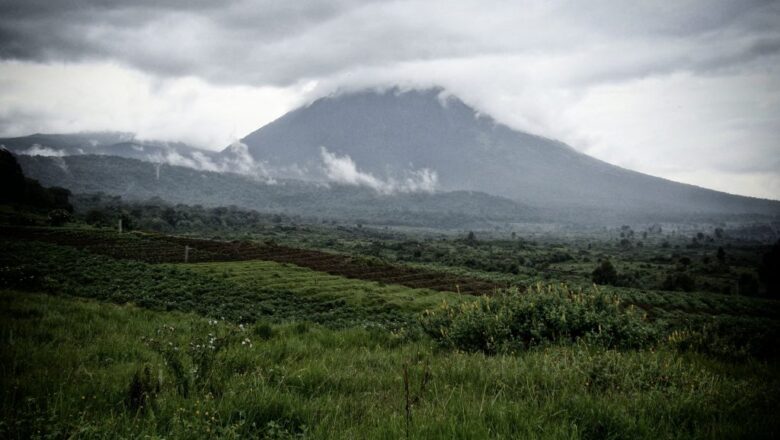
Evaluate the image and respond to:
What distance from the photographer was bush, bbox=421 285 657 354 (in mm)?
7131

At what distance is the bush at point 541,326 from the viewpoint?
23.4 ft

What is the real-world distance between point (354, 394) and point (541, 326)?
4144 millimetres

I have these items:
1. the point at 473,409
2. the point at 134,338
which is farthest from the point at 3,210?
the point at 473,409

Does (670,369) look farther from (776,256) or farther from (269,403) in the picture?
(776,256)

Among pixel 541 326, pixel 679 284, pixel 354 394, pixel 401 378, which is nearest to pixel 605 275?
pixel 679 284

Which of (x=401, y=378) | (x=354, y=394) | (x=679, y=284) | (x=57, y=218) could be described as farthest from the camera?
(x=679, y=284)

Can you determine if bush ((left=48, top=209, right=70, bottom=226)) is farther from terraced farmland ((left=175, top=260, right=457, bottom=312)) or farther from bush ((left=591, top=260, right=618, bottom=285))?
bush ((left=591, top=260, right=618, bottom=285))

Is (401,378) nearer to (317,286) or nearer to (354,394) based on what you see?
(354,394)

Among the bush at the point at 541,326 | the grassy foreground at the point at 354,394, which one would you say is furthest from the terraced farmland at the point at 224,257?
the grassy foreground at the point at 354,394

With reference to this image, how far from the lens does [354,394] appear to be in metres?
4.50

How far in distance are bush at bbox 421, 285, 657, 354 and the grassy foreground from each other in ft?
3.22

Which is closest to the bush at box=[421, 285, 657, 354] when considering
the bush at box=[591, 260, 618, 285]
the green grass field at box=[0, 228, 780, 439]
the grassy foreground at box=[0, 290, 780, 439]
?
the green grass field at box=[0, 228, 780, 439]

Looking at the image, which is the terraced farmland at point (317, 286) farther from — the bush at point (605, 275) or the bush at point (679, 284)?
the bush at point (679, 284)

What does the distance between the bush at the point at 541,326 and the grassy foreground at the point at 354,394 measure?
3.22 feet
